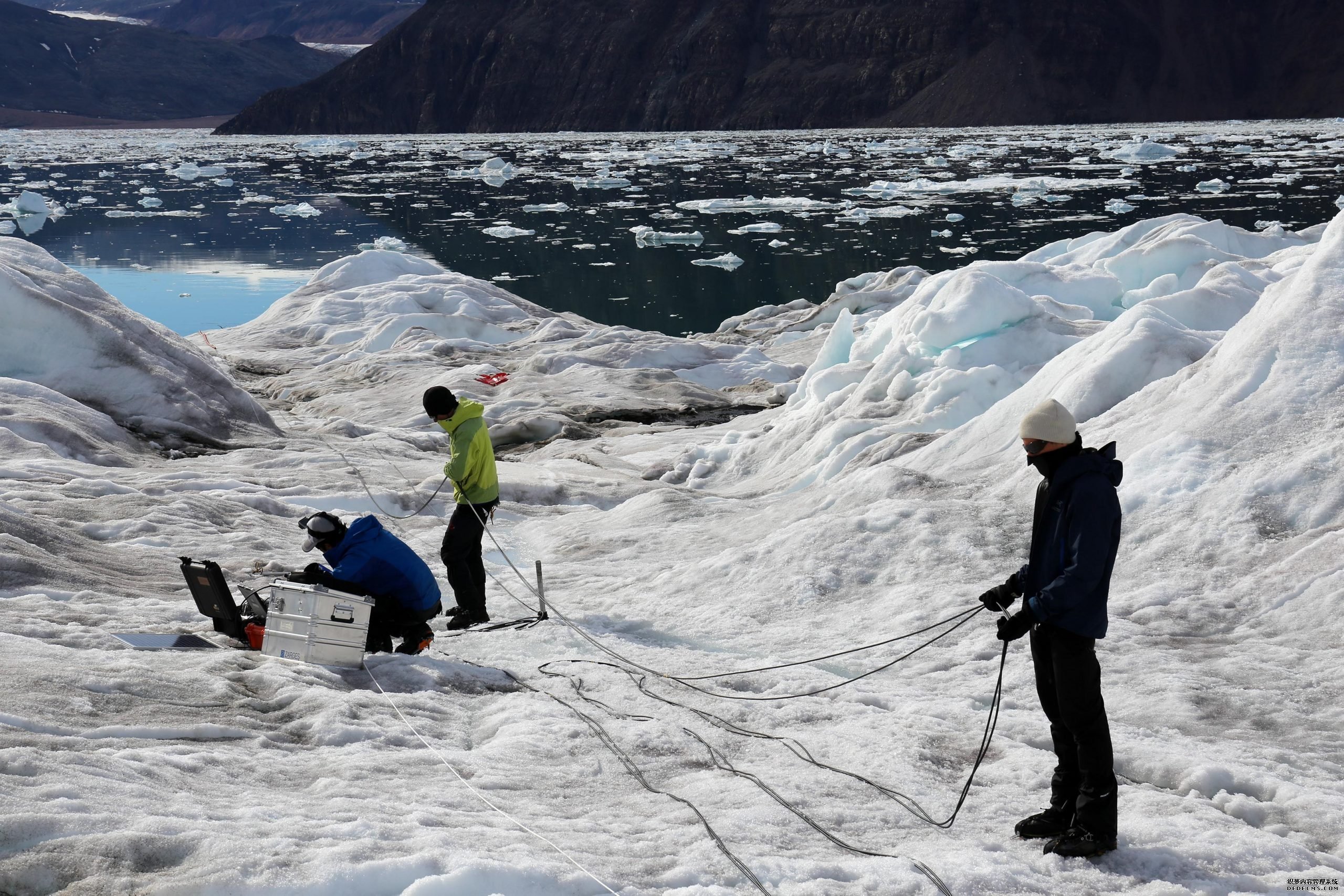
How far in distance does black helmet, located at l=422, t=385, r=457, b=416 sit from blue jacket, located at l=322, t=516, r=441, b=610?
1012 mm

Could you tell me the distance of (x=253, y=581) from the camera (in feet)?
25.8

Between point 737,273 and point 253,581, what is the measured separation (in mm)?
29661

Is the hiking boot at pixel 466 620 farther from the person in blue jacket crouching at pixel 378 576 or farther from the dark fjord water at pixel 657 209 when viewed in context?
the dark fjord water at pixel 657 209

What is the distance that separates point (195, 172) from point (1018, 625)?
80.6m

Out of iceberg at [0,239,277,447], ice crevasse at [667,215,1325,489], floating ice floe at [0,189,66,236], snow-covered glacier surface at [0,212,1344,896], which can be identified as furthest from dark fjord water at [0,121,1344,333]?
snow-covered glacier surface at [0,212,1344,896]

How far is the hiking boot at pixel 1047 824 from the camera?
4.27 m

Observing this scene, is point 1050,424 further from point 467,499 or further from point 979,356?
point 979,356

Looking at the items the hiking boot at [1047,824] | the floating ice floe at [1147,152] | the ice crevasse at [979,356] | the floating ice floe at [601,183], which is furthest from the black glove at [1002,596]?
the floating ice floe at [1147,152]

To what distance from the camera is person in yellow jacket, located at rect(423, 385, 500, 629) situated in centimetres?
746

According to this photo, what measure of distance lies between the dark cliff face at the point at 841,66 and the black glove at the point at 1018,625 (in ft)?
366

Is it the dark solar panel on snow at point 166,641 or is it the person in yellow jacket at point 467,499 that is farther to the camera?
the person in yellow jacket at point 467,499

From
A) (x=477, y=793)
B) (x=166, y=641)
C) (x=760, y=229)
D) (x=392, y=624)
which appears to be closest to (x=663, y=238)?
(x=760, y=229)

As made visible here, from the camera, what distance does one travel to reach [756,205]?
170 ft

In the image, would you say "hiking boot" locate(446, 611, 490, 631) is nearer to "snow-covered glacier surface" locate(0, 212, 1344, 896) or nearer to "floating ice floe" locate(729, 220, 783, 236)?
"snow-covered glacier surface" locate(0, 212, 1344, 896)
